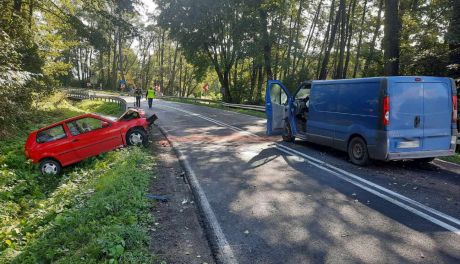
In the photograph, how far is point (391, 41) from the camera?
1509 cm

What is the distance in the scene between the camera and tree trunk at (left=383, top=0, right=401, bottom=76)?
14.9 metres

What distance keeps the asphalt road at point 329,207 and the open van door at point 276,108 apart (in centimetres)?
220

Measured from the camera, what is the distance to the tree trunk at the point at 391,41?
1493 cm

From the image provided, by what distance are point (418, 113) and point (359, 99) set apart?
1272mm

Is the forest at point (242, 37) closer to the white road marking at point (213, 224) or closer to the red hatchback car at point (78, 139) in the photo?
the red hatchback car at point (78, 139)

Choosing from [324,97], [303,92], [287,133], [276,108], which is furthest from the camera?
[276,108]

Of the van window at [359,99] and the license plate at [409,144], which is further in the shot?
the van window at [359,99]

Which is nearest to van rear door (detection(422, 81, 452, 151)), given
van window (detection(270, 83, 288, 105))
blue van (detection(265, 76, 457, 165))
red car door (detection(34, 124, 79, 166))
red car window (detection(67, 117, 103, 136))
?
blue van (detection(265, 76, 457, 165))

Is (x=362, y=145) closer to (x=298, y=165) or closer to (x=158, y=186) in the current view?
(x=298, y=165)

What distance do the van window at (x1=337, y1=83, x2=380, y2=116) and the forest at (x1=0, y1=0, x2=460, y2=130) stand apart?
6.84m

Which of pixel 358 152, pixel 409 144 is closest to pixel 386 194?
pixel 409 144

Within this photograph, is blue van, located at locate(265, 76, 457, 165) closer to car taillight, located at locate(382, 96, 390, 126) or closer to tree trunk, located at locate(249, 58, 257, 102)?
car taillight, located at locate(382, 96, 390, 126)

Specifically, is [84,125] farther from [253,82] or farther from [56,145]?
[253,82]

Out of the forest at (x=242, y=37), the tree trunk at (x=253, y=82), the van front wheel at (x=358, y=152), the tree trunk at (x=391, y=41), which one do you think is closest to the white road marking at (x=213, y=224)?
the van front wheel at (x=358, y=152)
